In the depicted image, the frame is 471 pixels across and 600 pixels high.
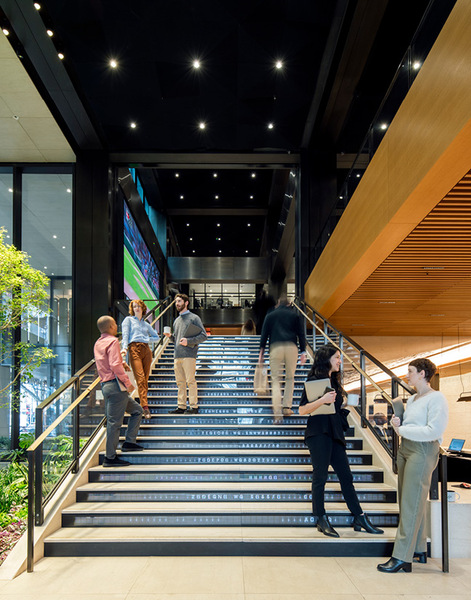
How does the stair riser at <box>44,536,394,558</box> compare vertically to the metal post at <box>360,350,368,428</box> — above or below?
below

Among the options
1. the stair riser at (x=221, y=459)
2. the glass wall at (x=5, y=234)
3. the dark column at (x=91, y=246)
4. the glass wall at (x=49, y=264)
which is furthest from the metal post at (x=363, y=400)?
the glass wall at (x=5, y=234)

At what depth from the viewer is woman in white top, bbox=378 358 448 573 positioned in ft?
13.9

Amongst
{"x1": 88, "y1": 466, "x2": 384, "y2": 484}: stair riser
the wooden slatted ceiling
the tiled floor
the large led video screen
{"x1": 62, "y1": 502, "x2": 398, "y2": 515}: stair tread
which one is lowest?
the tiled floor

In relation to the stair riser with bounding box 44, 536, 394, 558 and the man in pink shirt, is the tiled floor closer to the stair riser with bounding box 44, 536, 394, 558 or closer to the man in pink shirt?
the stair riser with bounding box 44, 536, 394, 558

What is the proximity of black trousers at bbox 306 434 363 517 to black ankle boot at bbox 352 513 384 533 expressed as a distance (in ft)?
0.16

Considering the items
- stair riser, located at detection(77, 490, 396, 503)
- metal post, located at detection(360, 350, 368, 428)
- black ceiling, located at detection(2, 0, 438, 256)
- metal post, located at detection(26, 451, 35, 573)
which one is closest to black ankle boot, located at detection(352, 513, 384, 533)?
stair riser, located at detection(77, 490, 396, 503)

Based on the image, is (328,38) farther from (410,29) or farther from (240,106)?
(240,106)

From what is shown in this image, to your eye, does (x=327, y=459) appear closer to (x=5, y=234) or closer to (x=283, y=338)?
(x=283, y=338)

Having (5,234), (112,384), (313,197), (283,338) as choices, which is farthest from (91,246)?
(112,384)

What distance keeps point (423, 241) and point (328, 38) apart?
14.9 ft

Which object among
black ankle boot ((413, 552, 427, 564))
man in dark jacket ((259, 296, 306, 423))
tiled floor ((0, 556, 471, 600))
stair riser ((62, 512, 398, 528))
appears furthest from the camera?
man in dark jacket ((259, 296, 306, 423))

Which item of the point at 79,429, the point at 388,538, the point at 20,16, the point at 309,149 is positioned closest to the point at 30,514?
the point at 79,429

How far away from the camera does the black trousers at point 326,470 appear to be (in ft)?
16.0

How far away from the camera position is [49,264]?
39.4 feet
